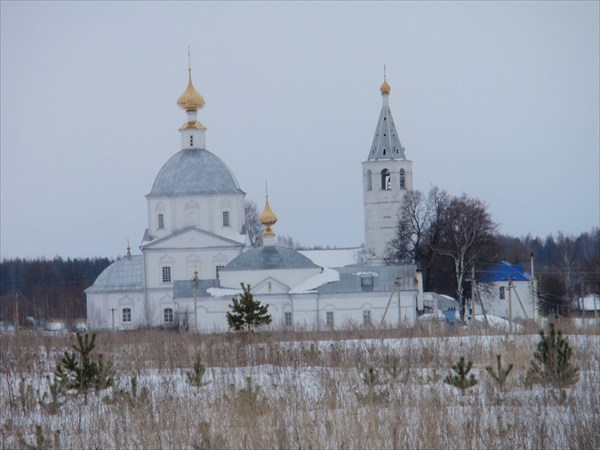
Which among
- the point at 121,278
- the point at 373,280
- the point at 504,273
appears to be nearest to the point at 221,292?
the point at 373,280

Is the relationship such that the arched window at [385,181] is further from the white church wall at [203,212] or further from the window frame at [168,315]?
the window frame at [168,315]

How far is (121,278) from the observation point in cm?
4659

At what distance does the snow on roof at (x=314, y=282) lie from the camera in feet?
134

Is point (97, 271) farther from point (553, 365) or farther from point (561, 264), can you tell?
point (553, 365)

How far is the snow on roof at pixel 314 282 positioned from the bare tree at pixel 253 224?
2222 cm

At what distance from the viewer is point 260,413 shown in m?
10.2

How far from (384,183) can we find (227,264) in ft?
Result: 37.1

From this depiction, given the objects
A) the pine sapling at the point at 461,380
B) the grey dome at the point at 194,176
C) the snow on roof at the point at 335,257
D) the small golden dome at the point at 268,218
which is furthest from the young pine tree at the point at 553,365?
the snow on roof at the point at 335,257

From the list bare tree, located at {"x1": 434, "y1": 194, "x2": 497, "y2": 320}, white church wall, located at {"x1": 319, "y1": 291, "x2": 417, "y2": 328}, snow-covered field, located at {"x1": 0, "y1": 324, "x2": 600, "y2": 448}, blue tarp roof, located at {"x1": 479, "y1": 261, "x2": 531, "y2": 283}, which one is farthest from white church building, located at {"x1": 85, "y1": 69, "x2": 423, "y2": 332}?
snow-covered field, located at {"x1": 0, "y1": 324, "x2": 600, "y2": 448}

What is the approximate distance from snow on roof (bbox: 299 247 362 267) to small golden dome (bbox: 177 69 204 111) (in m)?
8.49

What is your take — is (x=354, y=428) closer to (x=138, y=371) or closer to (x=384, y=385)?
(x=384, y=385)

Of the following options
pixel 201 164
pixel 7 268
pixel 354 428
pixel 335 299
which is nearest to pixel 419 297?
pixel 335 299

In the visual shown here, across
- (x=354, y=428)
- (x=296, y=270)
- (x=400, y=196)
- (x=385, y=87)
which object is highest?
(x=385, y=87)

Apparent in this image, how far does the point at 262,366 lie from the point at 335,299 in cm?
2521
